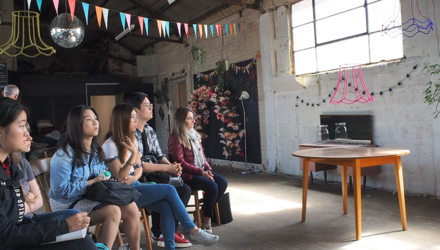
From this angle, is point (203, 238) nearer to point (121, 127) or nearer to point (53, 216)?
point (121, 127)

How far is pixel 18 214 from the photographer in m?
1.66

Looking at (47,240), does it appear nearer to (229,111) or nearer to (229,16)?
(229,111)

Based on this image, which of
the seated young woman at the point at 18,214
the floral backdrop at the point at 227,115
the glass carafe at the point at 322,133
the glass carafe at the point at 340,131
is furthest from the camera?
the floral backdrop at the point at 227,115

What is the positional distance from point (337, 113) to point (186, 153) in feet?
9.76

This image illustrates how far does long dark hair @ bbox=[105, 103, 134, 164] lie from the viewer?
274cm

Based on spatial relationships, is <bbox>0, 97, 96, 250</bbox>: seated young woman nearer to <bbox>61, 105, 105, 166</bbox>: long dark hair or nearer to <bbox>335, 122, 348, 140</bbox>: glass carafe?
<bbox>61, 105, 105, 166</bbox>: long dark hair

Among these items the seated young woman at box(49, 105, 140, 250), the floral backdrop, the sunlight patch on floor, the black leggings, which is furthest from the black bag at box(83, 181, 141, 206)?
the floral backdrop

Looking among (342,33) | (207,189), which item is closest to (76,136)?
(207,189)

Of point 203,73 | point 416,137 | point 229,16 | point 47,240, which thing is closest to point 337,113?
point 416,137

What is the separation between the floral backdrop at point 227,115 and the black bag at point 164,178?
4.40m

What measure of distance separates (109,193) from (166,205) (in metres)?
0.57

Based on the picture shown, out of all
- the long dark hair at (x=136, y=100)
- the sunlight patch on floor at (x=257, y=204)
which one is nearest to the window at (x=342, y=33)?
the sunlight patch on floor at (x=257, y=204)

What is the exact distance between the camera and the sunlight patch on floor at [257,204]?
425 centimetres

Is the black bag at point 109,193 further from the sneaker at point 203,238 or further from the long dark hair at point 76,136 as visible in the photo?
the sneaker at point 203,238
